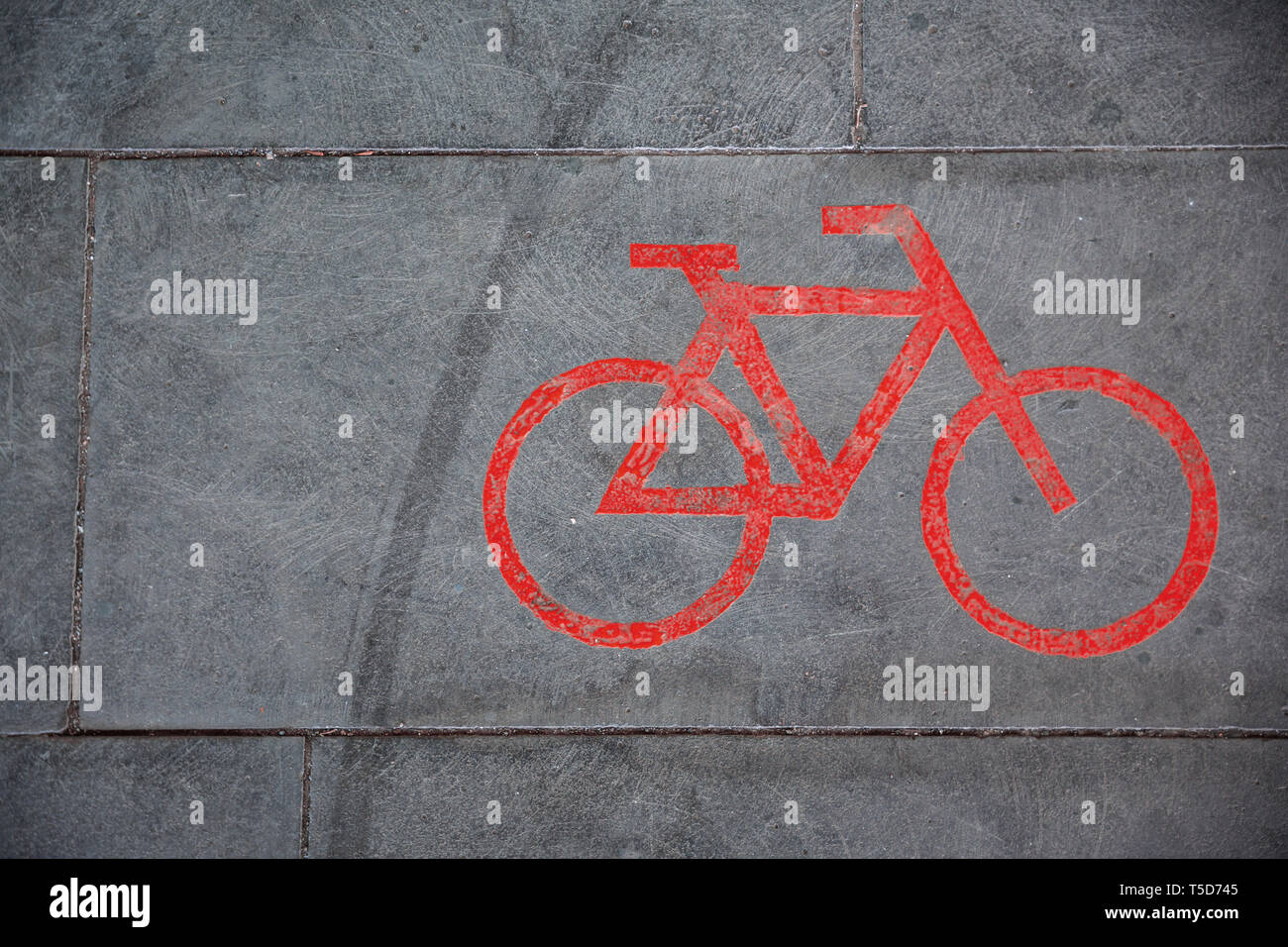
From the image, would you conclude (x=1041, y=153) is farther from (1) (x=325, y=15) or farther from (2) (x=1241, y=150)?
(1) (x=325, y=15)

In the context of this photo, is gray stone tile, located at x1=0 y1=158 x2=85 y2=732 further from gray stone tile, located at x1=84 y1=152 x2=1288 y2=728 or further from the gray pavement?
gray stone tile, located at x1=84 y1=152 x2=1288 y2=728

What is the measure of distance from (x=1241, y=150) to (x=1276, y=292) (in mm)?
645

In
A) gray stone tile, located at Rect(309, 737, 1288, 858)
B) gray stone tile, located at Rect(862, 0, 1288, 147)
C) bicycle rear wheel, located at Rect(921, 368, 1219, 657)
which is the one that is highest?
gray stone tile, located at Rect(862, 0, 1288, 147)

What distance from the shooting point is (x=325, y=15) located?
3807mm

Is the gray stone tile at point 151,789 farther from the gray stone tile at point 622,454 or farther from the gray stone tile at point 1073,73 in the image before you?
the gray stone tile at point 1073,73

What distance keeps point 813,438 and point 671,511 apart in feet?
2.31

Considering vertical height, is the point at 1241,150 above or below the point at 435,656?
above

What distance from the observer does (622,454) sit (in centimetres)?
369

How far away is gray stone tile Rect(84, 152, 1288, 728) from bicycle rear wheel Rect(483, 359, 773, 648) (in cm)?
5

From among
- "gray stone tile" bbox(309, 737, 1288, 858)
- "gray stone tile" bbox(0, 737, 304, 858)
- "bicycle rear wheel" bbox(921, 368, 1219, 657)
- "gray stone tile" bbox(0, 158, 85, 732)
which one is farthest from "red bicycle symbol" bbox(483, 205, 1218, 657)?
"gray stone tile" bbox(0, 158, 85, 732)

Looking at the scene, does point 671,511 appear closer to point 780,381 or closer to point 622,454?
point 622,454

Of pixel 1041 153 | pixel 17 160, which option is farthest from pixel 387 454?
pixel 1041 153

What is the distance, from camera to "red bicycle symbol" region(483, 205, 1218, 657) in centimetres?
364
